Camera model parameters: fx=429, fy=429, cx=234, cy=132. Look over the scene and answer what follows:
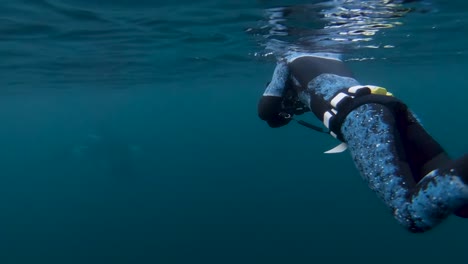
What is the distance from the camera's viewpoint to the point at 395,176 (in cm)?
374

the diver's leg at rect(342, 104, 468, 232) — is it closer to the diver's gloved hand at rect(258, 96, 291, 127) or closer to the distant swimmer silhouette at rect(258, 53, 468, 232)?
the distant swimmer silhouette at rect(258, 53, 468, 232)

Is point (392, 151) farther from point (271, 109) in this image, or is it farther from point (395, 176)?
point (271, 109)

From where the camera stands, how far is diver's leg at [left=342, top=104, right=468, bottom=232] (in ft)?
10.9

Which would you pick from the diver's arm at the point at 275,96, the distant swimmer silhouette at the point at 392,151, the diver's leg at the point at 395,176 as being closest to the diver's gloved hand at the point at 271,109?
the diver's arm at the point at 275,96

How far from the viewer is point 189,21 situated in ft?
40.5

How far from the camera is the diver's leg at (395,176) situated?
3330mm

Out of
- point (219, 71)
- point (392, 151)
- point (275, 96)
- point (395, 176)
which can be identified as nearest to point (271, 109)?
point (275, 96)

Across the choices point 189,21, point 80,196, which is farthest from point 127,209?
point 189,21

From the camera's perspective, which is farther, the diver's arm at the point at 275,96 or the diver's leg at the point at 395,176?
the diver's arm at the point at 275,96

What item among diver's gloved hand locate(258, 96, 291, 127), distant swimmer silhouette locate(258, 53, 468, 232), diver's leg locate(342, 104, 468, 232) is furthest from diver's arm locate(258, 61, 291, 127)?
diver's leg locate(342, 104, 468, 232)

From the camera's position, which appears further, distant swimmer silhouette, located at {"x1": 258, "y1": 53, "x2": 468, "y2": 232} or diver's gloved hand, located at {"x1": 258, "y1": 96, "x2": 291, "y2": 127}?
diver's gloved hand, located at {"x1": 258, "y1": 96, "x2": 291, "y2": 127}

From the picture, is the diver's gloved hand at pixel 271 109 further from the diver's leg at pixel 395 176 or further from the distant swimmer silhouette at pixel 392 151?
the diver's leg at pixel 395 176

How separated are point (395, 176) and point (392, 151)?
0.75 ft

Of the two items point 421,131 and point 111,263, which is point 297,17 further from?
point 111,263
